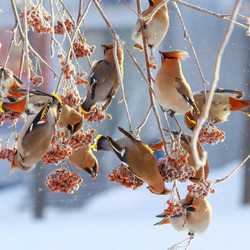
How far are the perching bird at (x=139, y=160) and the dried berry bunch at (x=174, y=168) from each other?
0.03 feet

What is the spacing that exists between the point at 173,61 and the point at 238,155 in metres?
1.17

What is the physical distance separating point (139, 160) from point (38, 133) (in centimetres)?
15

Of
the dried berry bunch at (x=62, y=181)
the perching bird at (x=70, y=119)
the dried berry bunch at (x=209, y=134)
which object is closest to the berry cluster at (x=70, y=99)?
the perching bird at (x=70, y=119)

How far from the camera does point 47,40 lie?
153 centimetres

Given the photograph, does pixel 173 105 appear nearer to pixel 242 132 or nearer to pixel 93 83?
pixel 93 83

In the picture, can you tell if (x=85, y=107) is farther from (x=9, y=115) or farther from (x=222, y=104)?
(x=222, y=104)

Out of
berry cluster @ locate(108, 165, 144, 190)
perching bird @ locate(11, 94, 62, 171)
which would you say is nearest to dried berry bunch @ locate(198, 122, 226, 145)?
berry cluster @ locate(108, 165, 144, 190)

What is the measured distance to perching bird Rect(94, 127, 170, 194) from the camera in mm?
570

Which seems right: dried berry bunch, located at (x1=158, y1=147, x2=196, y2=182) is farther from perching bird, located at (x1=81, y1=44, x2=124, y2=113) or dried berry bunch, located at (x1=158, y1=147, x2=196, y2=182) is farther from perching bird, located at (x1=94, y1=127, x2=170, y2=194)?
perching bird, located at (x1=81, y1=44, x2=124, y2=113)

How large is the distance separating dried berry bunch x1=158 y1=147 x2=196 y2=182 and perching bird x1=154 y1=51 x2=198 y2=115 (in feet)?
0.24

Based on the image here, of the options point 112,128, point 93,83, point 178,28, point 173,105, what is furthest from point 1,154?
point 178,28

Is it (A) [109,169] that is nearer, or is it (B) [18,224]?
(A) [109,169]

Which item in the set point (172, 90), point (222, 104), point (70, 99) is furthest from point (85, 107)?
point (222, 104)

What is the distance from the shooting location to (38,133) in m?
0.53
